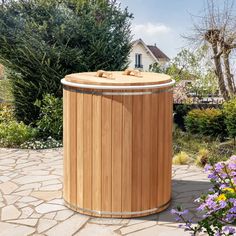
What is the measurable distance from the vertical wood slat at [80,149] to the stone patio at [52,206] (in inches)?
9.1

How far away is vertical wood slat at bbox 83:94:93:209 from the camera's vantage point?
4.13 m

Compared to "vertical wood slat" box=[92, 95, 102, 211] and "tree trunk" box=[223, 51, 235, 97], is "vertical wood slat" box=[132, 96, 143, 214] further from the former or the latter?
"tree trunk" box=[223, 51, 235, 97]

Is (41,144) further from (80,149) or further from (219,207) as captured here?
(219,207)

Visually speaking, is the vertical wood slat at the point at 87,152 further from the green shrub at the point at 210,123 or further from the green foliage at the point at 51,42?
the green shrub at the point at 210,123

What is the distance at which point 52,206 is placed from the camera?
4727 millimetres

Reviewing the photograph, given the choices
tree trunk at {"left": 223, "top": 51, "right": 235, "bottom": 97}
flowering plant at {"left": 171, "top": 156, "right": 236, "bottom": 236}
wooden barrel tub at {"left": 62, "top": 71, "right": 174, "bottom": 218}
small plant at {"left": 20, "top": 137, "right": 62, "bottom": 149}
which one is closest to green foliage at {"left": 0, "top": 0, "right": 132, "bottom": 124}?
small plant at {"left": 20, "top": 137, "right": 62, "bottom": 149}

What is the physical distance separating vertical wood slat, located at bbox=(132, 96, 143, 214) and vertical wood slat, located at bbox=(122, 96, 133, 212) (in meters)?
0.04

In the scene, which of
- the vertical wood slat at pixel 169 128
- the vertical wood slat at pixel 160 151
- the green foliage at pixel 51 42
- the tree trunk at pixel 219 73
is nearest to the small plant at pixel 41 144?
the green foliage at pixel 51 42

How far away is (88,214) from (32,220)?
1.98 feet

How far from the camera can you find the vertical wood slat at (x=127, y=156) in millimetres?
4055

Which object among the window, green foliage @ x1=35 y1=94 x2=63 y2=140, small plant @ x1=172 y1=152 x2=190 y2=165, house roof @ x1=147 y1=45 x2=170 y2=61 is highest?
house roof @ x1=147 y1=45 x2=170 y2=61

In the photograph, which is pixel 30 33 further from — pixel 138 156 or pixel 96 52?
pixel 138 156

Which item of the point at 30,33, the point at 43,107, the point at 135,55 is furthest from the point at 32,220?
the point at 135,55

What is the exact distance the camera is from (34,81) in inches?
370
